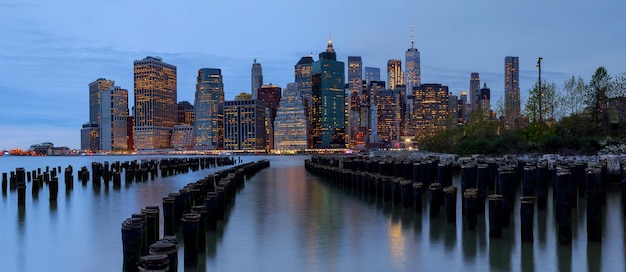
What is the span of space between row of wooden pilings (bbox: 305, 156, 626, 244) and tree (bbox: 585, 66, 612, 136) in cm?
2022

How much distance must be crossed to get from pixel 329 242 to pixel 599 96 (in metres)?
42.9

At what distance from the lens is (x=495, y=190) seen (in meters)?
26.6

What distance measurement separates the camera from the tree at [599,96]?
4606cm

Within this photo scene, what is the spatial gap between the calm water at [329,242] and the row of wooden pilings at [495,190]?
455 millimetres

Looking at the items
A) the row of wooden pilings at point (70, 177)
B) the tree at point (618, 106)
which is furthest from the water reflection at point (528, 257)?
the tree at point (618, 106)

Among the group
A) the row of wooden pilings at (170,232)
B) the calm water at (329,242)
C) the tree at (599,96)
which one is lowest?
the calm water at (329,242)

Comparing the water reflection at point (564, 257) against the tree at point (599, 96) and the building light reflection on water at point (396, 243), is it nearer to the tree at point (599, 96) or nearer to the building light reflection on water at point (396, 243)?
the building light reflection on water at point (396, 243)

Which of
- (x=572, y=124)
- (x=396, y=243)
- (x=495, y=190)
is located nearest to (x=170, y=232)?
(x=396, y=243)

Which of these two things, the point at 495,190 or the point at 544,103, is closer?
the point at 495,190

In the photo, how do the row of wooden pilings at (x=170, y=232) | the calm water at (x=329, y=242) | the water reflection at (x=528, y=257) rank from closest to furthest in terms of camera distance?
the row of wooden pilings at (x=170, y=232), the water reflection at (x=528, y=257), the calm water at (x=329, y=242)

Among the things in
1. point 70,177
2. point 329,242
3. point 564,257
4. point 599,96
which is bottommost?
point 329,242

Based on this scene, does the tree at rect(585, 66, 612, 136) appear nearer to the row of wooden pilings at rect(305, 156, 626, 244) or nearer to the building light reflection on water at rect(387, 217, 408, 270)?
the row of wooden pilings at rect(305, 156, 626, 244)

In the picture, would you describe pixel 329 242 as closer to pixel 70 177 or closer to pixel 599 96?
pixel 70 177

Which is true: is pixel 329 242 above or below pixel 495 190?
below
